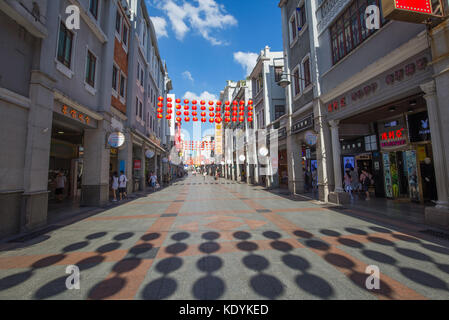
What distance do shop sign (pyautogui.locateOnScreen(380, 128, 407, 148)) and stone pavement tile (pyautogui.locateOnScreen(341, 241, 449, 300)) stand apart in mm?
8355

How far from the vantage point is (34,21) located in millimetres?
5914

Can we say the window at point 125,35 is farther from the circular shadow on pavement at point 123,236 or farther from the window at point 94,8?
the circular shadow on pavement at point 123,236

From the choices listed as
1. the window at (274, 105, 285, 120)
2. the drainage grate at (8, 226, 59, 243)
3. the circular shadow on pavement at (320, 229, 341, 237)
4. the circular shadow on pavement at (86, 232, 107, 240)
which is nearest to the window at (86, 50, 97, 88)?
the drainage grate at (8, 226, 59, 243)

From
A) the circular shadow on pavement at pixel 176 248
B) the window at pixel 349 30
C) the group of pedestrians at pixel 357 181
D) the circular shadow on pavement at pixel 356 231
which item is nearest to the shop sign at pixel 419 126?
the group of pedestrians at pixel 357 181

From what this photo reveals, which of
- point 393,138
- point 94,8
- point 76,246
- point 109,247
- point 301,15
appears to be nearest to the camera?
point 109,247

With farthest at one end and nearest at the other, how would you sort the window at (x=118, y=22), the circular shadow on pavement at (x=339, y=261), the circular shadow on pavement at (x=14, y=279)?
1. the window at (x=118, y=22)
2. the circular shadow on pavement at (x=339, y=261)
3. the circular shadow on pavement at (x=14, y=279)

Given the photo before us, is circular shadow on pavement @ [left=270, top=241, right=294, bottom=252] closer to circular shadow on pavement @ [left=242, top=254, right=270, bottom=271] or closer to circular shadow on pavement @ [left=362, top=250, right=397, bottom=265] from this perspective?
circular shadow on pavement @ [left=242, top=254, right=270, bottom=271]

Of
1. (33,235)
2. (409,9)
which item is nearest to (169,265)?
(33,235)

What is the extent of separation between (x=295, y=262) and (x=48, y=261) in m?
4.90

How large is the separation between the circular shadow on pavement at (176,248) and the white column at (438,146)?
7487mm

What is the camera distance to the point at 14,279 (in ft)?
10.4

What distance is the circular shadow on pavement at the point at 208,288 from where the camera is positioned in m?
2.67

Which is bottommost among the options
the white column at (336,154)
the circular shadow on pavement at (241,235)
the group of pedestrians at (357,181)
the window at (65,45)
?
the circular shadow on pavement at (241,235)

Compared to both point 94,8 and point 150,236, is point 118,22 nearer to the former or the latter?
point 94,8
